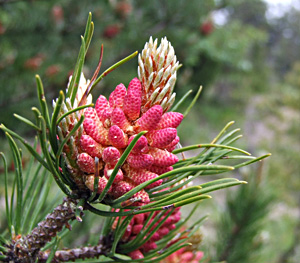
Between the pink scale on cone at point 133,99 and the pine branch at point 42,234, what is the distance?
0.11 m

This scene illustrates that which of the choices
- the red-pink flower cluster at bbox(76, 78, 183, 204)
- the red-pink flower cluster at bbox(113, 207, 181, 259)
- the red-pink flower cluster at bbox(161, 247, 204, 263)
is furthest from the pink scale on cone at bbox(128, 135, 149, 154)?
the red-pink flower cluster at bbox(161, 247, 204, 263)

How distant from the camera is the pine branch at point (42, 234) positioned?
0.35 m

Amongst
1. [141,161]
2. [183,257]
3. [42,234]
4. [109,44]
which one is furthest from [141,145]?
[109,44]

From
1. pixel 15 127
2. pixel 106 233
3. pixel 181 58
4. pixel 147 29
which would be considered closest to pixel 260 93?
pixel 181 58

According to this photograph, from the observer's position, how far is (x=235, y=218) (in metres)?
0.93

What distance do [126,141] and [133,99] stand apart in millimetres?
45

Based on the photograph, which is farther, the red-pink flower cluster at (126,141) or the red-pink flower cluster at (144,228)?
the red-pink flower cluster at (144,228)

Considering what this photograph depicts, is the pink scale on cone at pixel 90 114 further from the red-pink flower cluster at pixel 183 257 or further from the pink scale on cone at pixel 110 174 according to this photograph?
the red-pink flower cluster at pixel 183 257

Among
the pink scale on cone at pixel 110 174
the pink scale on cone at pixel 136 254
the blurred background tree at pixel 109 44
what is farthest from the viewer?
the blurred background tree at pixel 109 44

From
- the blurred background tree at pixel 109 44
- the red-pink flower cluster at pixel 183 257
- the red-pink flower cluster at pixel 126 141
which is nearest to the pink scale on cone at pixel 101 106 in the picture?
the red-pink flower cluster at pixel 126 141

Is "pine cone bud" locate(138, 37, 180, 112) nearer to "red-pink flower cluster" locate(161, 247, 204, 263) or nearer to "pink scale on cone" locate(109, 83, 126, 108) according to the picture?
"pink scale on cone" locate(109, 83, 126, 108)

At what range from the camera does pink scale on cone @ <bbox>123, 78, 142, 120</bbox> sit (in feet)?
1.10

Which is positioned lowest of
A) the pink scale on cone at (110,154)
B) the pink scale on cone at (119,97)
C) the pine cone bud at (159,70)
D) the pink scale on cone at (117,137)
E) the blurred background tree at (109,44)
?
the pink scale on cone at (110,154)

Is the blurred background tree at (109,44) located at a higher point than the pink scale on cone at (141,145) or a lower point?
higher
